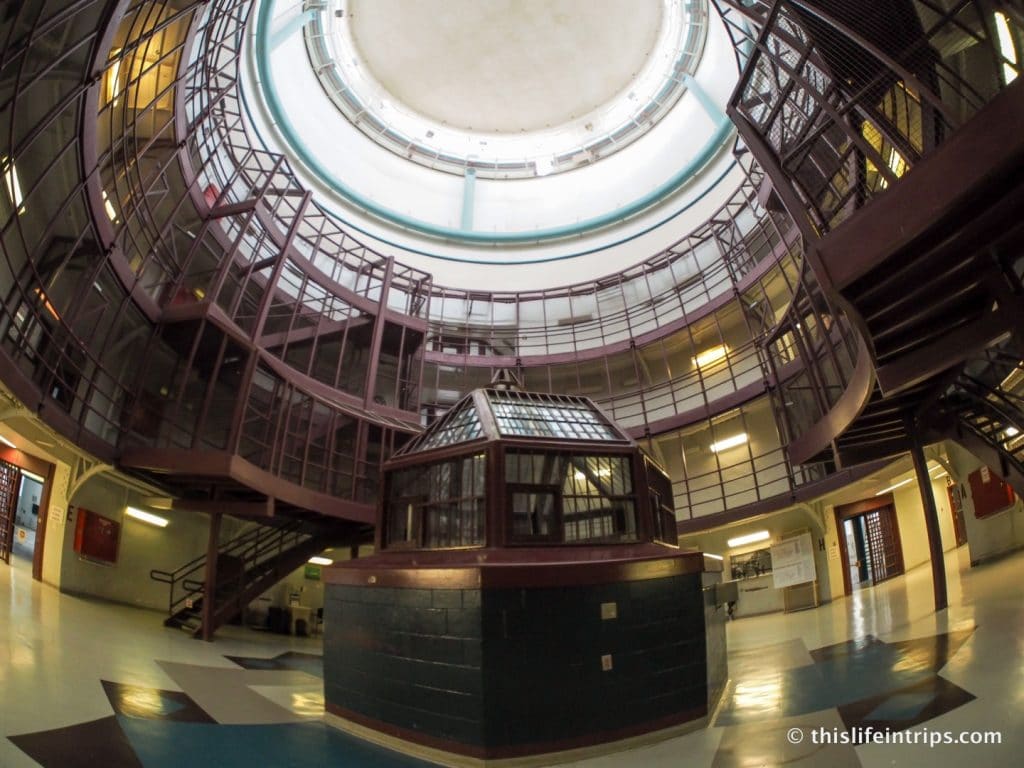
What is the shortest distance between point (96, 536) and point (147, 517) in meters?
2.10

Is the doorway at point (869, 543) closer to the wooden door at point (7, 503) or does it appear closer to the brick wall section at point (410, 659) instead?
the brick wall section at point (410, 659)

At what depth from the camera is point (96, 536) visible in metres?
14.4

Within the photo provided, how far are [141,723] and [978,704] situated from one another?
8.02 meters

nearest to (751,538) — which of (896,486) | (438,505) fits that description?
(896,486)

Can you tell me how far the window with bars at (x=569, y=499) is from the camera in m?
7.16

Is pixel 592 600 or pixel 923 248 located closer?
pixel 923 248

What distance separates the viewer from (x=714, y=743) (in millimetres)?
5672

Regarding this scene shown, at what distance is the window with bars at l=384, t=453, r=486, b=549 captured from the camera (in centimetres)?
728

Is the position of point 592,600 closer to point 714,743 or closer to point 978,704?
point 714,743

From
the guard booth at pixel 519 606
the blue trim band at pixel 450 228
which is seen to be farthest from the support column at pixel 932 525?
the blue trim band at pixel 450 228

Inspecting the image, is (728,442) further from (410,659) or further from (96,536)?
(96,536)

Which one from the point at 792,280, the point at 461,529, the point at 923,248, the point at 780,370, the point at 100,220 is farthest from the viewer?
the point at 792,280

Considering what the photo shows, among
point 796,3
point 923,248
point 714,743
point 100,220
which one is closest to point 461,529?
point 714,743

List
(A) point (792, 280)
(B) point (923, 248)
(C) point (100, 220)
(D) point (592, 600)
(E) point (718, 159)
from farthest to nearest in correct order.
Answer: (E) point (718, 159) → (A) point (792, 280) → (C) point (100, 220) → (D) point (592, 600) → (B) point (923, 248)
